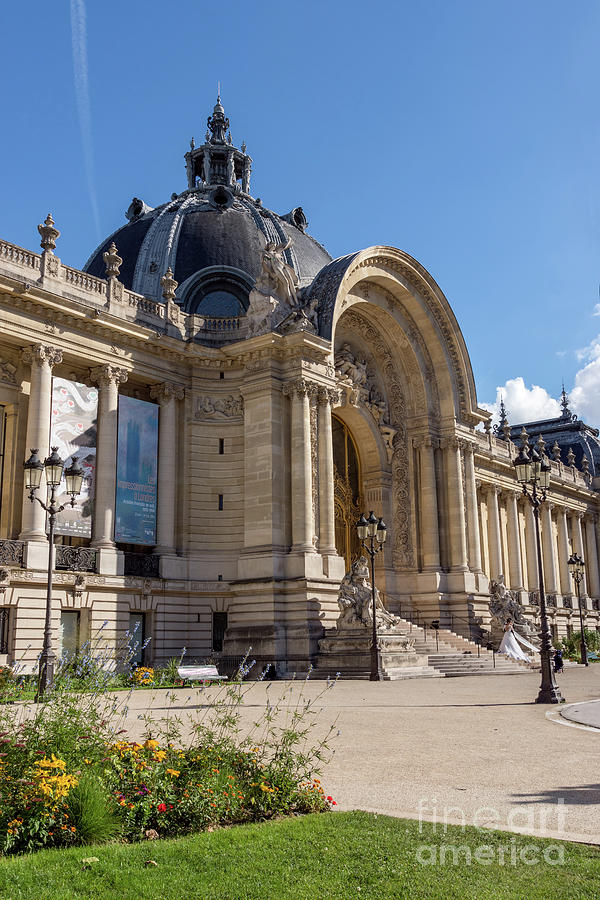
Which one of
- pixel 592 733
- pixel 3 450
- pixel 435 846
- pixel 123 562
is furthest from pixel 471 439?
pixel 435 846

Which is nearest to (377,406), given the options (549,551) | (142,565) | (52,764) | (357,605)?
(357,605)

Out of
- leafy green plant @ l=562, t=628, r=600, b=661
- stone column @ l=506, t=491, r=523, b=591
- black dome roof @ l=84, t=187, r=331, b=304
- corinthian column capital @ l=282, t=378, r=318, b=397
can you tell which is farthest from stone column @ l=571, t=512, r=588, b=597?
corinthian column capital @ l=282, t=378, r=318, b=397

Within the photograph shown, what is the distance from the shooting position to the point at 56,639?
26.3m

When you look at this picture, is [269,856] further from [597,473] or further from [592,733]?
[597,473]

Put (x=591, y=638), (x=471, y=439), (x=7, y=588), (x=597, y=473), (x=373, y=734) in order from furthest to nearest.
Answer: (x=597, y=473)
(x=591, y=638)
(x=471, y=439)
(x=7, y=588)
(x=373, y=734)

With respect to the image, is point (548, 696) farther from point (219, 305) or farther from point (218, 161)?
point (218, 161)

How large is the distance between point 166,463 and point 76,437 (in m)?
4.06

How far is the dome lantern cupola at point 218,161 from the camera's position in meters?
46.2

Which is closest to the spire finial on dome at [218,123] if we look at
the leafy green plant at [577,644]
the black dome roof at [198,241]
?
the black dome roof at [198,241]

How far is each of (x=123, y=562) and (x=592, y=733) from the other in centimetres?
1915

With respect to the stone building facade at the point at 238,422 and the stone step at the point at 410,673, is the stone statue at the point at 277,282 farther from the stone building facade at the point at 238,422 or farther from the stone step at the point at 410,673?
the stone step at the point at 410,673

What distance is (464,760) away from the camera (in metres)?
10.4

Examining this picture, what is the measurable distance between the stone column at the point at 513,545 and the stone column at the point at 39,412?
33.8m

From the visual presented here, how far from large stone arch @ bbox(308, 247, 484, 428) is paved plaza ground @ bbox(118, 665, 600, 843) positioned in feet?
74.2
